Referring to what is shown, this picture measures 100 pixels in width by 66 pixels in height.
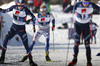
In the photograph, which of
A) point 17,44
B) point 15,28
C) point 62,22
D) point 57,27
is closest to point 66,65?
point 15,28

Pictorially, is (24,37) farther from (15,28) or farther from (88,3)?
(88,3)

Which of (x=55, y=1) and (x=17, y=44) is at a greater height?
(x=55, y=1)

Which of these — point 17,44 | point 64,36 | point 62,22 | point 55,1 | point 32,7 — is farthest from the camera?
point 55,1

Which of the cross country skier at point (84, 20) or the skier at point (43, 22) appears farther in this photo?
the skier at point (43, 22)

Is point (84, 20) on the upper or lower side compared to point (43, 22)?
A: upper

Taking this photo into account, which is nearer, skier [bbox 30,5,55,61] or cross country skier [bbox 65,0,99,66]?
cross country skier [bbox 65,0,99,66]

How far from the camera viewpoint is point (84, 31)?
5.89 m

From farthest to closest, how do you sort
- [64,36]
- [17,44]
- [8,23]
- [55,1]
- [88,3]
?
[55,1], [8,23], [64,36], [17,44], [88,3]

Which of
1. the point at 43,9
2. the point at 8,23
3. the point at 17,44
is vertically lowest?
the point at 17,44

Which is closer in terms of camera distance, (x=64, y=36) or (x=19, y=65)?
(x=19, y=65)

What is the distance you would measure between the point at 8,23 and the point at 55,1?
11.1 metres

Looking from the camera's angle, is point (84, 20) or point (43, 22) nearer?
point (84, 20)

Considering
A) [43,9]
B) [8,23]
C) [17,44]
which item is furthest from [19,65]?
[8,23]

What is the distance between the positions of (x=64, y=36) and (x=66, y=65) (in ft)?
24.4
